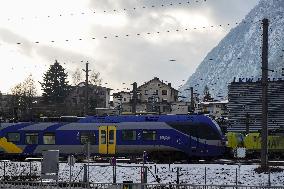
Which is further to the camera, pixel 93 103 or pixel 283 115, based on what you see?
pixel 93 103

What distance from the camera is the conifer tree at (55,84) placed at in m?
109

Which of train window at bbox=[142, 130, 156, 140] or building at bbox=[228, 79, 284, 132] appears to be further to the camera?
building at bbox=[228, 79, 284, 132]

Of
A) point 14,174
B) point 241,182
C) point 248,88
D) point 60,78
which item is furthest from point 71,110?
point 241,182

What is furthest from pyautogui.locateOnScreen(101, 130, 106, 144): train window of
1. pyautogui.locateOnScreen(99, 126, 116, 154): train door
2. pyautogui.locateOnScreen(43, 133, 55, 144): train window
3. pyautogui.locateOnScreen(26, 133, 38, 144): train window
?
pyautogui.locateOnScreen(26, 133, 38, 144): train window

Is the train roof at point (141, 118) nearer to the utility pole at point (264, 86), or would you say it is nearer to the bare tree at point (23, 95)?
the utility pole at point (264, 86)

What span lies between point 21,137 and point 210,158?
48.4 ft

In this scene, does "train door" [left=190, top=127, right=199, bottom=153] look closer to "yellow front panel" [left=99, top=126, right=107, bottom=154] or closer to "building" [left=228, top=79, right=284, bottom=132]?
"yellow front panel" [left=99, top=126, right=107, bottom=154]

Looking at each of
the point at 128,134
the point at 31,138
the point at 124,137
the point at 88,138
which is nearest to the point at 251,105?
the point at 128,134

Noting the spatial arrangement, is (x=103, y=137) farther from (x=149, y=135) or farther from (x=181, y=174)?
(x=181, y=174)

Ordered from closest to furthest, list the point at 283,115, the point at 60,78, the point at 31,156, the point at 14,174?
the point at 14,174 < the point at 31,156 < the point at 283,115 < the point at 60,78

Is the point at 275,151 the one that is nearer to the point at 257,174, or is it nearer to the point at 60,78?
the point at 257,174

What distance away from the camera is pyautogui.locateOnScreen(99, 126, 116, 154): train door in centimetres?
3588

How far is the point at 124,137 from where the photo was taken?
35.8 metres

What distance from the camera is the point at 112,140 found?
118ft
